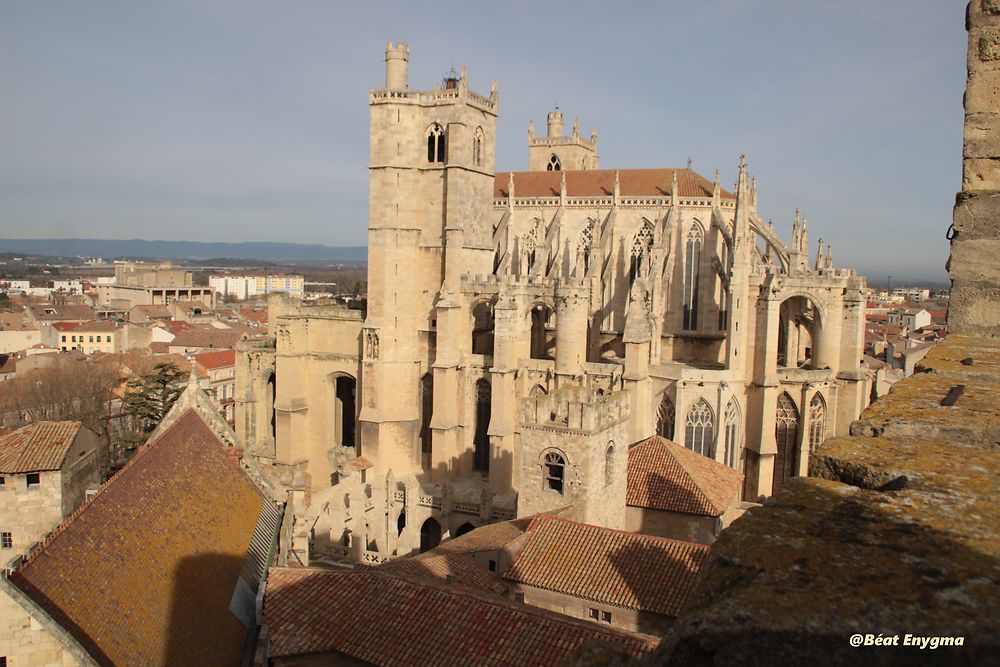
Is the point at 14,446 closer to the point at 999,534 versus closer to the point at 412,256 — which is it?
the point at 412,256

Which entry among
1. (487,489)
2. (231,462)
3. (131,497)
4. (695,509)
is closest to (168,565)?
(131,497)

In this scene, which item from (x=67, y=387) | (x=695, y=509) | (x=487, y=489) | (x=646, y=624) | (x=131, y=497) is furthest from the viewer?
(x=67, y=387)

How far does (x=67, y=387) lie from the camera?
43.2 metres

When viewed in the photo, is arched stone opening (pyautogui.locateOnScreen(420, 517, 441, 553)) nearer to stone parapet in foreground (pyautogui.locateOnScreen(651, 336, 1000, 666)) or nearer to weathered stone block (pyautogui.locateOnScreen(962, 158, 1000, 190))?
weathered stone block (pyautogui.locateOnScreen(962, 158, 1000, 190))

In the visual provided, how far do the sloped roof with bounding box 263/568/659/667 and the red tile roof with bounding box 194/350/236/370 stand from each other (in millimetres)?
48374

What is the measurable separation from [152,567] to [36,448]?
8.26 metres

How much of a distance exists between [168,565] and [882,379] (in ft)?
108

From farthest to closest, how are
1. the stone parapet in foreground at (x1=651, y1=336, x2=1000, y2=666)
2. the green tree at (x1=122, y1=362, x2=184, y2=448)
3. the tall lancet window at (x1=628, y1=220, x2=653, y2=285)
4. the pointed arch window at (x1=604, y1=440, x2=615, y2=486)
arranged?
the green tree at (x1=122, y1=362, x2=184, y2=448), the tall lancet window at (x1=628, y1=220, x2=653, y2=285), the pointed arch window at (x1=604, y1=440, x2=615, y2=486), the stone parapet in foreground at (x1=651, y1=336, x2=1000, y2=666)

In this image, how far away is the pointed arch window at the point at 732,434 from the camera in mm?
29703

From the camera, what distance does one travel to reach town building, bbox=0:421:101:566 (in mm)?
18219

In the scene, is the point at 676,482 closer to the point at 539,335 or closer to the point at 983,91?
the point at 539,335

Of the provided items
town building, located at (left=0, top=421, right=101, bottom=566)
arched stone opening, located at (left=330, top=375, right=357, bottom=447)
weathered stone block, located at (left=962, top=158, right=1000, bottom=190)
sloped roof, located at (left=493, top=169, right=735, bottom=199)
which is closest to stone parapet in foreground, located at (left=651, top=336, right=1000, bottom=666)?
weathered stone block, located at (left=962, top=158, right=1000, bottom=190)

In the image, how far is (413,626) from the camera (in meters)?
13.0

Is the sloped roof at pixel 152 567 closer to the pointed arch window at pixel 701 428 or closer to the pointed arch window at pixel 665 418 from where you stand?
the pointed arch window at pixel 665 418
